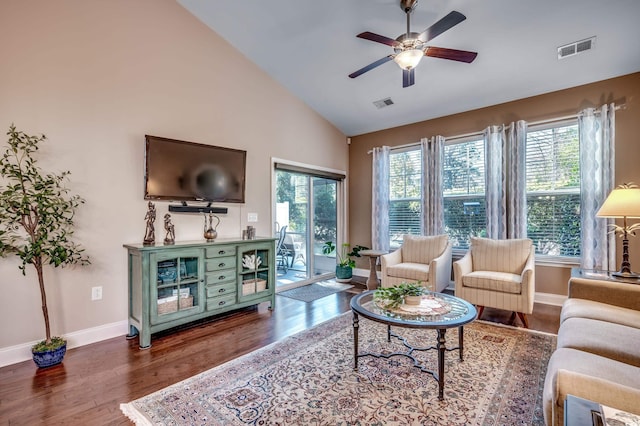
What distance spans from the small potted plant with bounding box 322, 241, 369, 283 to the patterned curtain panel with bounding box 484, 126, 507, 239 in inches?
81.5

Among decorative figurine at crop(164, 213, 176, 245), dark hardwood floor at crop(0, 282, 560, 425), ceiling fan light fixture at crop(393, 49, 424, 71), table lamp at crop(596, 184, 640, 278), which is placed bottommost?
dark hardwood floor at crop(0, 282, 560, 425)

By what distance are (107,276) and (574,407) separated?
3.49 meters

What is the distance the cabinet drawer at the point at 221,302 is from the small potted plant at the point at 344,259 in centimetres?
226

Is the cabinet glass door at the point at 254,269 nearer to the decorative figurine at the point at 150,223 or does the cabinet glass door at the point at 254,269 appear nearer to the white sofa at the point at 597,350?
the decorative figurine at the point at 150,223

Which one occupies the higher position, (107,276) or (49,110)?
A: (49,110)

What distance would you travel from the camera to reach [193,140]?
3555 mm

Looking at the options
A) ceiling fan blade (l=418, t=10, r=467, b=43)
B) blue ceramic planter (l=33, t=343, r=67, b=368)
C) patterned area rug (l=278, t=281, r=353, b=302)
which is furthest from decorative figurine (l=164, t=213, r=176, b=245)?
ceiling fan blade (l=418, t=10, r=467, b=43)

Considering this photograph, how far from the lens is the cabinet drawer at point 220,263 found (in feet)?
10.5

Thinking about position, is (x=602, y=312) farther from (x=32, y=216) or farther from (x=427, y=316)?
(x=32, y=216)

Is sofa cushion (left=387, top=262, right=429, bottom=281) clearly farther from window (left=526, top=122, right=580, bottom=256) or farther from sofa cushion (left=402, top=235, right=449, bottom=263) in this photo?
window (left=526, top=122, right=580, bottom=256)

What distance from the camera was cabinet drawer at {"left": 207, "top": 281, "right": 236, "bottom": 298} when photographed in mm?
3225

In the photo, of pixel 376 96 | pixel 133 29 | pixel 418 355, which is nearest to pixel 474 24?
pixel 376 96

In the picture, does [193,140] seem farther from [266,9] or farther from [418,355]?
[418,355]

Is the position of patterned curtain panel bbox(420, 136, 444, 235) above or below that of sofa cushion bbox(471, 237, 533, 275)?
above
